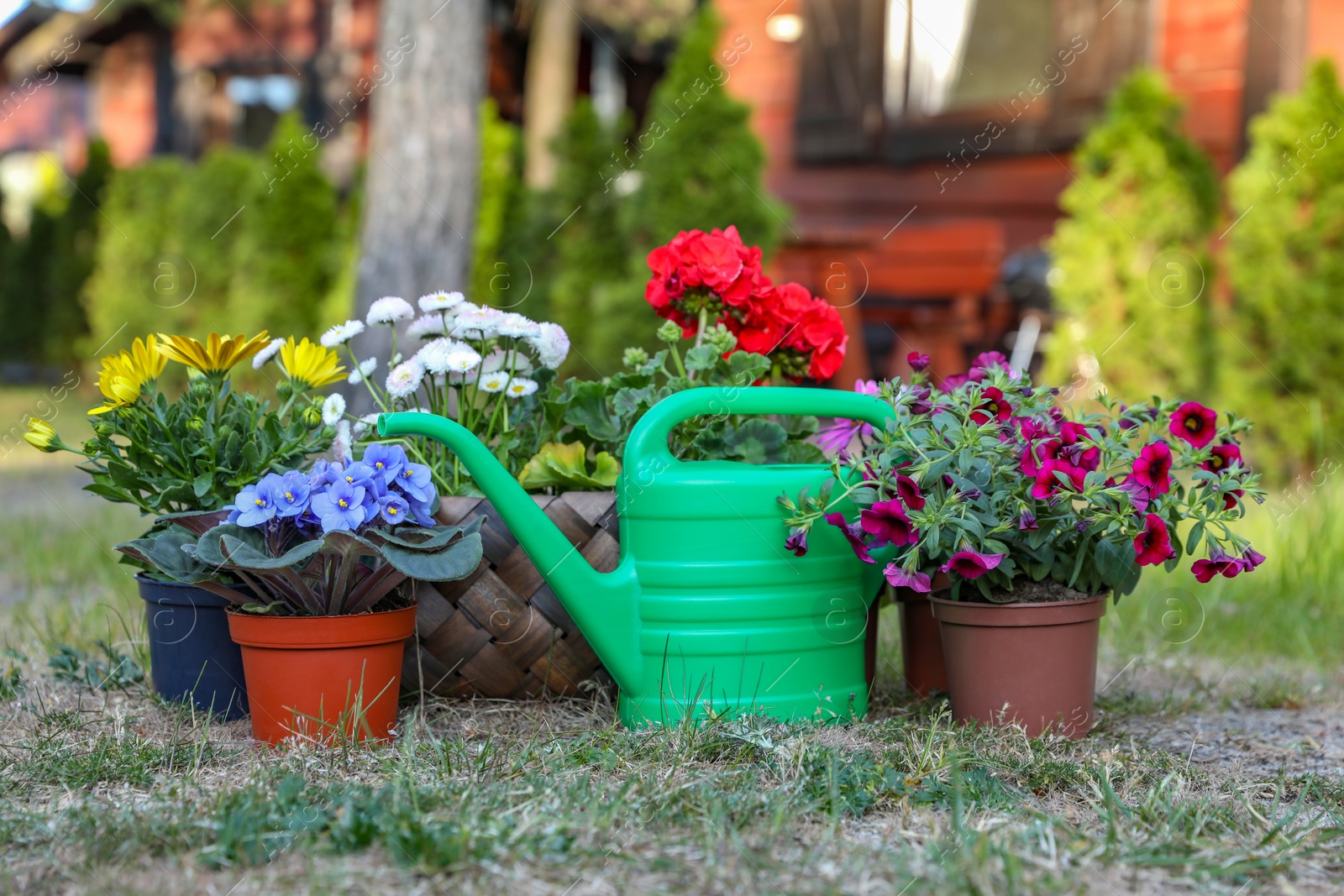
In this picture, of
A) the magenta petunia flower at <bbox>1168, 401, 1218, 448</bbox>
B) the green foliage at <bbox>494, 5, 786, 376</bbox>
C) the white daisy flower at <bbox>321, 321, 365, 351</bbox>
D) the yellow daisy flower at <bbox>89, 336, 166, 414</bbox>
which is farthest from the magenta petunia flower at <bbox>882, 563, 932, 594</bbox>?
the green foliage at <bbox>494, 5, 786, 376</bbox>

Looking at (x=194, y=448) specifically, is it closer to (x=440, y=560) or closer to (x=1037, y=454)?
(x=440, y=560)

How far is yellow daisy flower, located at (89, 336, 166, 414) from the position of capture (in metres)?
1.68

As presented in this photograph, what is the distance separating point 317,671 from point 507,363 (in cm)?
57

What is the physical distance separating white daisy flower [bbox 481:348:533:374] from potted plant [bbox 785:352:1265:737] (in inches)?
20.6

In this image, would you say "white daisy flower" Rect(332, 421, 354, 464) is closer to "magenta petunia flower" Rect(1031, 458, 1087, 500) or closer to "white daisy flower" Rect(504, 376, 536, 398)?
"white daisy flower" Rect(504, 376, 536, 398)

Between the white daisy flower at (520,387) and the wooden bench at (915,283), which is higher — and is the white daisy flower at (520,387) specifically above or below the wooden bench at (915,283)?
below

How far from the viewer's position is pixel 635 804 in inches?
51.5

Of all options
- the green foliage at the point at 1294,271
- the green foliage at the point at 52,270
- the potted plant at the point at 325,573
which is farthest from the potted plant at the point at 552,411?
the green foliage at the point at 52,270

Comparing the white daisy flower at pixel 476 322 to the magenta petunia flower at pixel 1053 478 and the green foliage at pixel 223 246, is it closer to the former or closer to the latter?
the magenta petunia flower at pixel 1053 478

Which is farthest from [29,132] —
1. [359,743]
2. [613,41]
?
[359,743]

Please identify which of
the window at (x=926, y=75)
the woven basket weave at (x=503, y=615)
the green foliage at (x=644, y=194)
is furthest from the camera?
the window at (x=926, y=75)

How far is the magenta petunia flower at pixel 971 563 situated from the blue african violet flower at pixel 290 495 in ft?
2.83

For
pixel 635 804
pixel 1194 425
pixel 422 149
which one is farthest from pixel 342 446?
pixel 422 149

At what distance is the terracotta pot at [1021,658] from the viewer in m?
1.64
